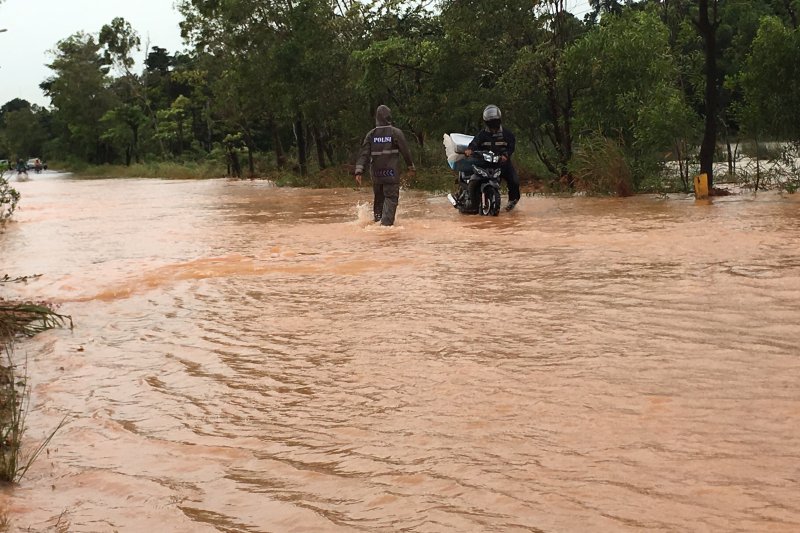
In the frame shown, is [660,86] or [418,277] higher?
[660,86]

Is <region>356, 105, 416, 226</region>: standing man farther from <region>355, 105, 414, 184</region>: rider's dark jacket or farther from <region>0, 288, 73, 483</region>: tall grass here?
<region>0, 288, 73, 483</region>: tall grass

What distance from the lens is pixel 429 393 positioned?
5191mm

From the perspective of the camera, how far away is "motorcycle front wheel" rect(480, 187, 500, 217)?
15.4 metres

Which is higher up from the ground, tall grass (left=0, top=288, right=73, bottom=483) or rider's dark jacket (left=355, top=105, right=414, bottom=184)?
rider's dark jacket (left=355, top=105, right=414, bottom=184)

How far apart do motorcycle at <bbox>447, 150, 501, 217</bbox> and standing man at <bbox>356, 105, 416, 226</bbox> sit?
1.38 metres

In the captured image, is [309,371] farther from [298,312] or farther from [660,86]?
[660,86]

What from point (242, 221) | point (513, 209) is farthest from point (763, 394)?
point (242, 221)

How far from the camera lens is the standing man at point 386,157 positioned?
14.2 m

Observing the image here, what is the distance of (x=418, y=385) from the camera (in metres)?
5.38

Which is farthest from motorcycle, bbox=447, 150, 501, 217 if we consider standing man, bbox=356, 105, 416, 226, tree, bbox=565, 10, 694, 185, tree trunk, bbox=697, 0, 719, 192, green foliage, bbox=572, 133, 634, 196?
tree trunk, bbox=697, 0, 719, 192

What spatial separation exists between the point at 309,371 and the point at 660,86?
1527 centimetres

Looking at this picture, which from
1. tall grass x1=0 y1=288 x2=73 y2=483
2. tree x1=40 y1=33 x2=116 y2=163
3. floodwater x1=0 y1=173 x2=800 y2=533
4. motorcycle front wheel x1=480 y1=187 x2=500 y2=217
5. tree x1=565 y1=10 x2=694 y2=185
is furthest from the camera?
tree x1=40 y1=33 x2=116 y2=163

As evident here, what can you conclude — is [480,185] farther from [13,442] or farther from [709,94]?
A: [13,442]

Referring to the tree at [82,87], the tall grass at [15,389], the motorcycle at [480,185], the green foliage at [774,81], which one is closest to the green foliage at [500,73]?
the green foliage at [774,81]
